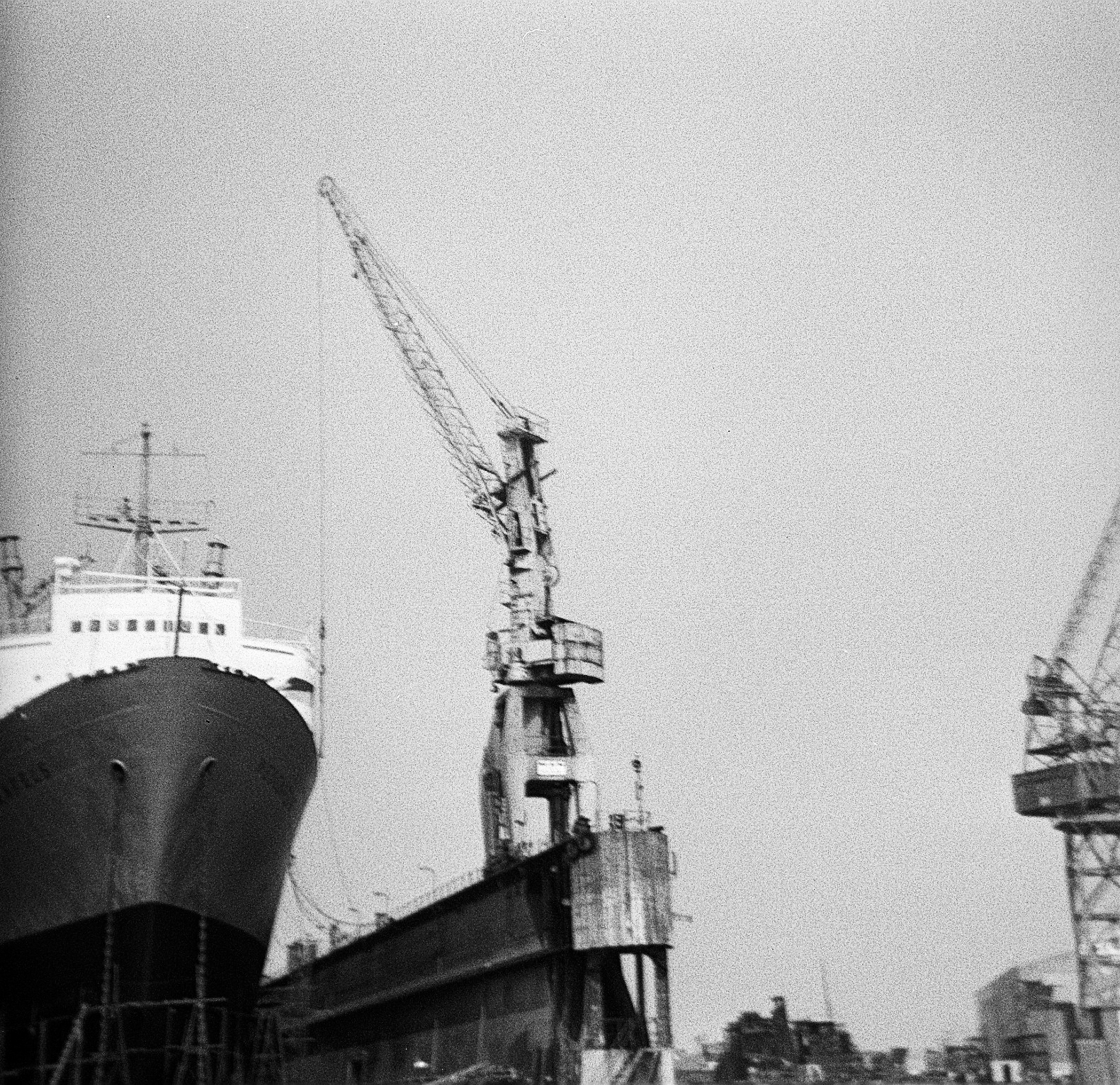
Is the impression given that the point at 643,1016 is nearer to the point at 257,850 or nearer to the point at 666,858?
the point at 666,858

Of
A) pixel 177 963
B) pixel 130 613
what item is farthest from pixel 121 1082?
pixel 130 613

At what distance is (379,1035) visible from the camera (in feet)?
191

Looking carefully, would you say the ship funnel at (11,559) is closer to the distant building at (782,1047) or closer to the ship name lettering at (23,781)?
the ship name lettering at (23,781)

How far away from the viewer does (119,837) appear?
119 feet

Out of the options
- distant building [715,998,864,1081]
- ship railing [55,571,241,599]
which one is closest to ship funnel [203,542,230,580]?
ship railing [55,571,241,599]

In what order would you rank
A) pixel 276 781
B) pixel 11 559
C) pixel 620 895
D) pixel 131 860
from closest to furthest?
pixel 131 860, pixel 276 781, pixel 620 895, pixel 11 559

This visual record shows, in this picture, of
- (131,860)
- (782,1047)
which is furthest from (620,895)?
(782,1047)

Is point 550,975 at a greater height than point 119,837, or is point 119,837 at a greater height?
point 119,837

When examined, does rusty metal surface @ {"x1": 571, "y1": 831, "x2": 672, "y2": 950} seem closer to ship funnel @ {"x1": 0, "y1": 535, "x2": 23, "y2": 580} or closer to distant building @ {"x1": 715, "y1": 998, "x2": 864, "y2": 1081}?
ship funnel @ {"x1": 0, "y1": 535, "x2": 23, "y2": 580}

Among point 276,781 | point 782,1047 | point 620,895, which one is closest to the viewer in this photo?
point 276,781

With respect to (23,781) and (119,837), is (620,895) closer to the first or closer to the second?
(119,837)

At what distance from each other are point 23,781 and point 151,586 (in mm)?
10676

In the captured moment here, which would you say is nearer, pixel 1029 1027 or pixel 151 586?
pixel 151 586

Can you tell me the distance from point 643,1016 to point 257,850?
45.5ft
